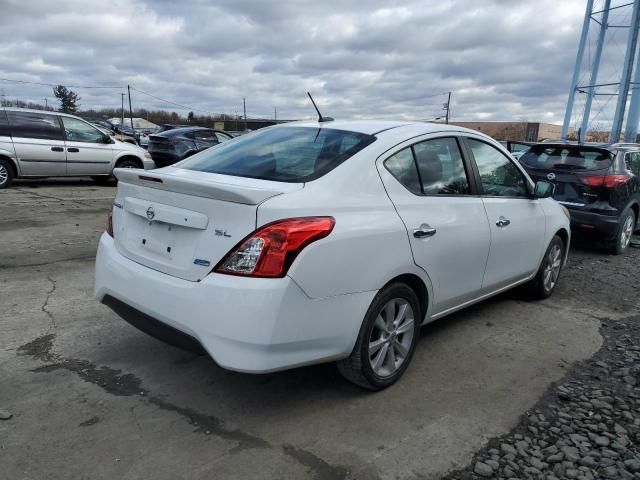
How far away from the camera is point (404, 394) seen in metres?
3.22

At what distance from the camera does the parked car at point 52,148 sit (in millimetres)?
11227

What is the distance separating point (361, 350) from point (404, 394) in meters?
0.50

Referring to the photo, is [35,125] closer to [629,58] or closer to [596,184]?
[596,184]

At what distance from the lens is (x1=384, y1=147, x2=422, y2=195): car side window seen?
A: 10.7 ft

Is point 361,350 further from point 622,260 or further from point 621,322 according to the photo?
point 622,260

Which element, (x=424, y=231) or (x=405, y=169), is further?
(x=405, y=169)

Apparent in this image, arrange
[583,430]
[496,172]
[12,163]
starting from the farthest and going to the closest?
[12,163] < [496,172] < [583,430]

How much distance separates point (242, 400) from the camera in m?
3.06

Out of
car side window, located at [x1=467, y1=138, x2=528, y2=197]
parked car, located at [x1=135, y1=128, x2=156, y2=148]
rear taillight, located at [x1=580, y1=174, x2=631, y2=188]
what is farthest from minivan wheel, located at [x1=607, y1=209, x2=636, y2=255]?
parked car, located at [x1=135, y1=128, x2=156, y2=148]

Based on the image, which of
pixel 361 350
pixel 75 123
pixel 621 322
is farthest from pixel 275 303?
pixel 75 123

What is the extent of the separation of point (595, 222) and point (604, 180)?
0.57 meters

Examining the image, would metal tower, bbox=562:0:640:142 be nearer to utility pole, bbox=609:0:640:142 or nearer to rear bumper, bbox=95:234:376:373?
utility pole, bbox=609:0:640:142

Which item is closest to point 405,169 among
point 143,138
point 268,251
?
point 268,251

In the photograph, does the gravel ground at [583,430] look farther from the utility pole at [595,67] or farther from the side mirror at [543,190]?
the utility pole at [595,67]
